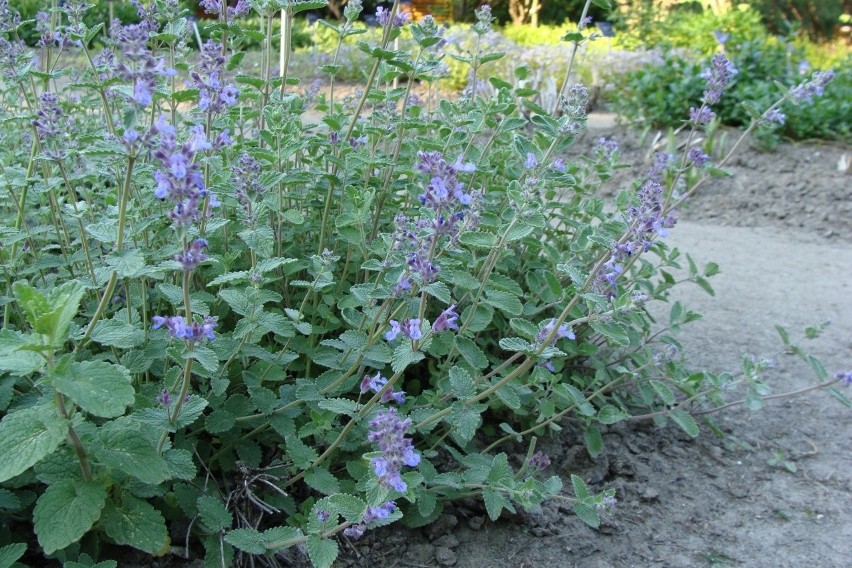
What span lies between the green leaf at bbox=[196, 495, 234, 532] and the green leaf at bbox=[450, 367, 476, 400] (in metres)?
0.58

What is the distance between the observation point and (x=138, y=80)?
4.30 ft

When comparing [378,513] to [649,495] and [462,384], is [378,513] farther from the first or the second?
[649,495]

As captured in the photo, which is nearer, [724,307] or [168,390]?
[168,390]

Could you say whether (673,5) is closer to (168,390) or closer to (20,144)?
(20,144)

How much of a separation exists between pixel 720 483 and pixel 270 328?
1.69 m

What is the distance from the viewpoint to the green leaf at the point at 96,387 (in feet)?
4.27

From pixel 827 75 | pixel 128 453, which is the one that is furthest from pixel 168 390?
pixel 827 75

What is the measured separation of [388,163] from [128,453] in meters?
1.16

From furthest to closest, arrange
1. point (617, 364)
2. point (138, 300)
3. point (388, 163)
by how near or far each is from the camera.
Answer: point (617, 364) → point (388, 163) → point (138, 300)

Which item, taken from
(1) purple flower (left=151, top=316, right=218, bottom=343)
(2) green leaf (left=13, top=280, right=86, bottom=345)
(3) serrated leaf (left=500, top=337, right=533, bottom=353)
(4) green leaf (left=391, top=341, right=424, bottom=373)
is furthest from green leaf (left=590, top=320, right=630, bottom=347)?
(2) green leaf (left=13, top=280, right=86, bottom=345)

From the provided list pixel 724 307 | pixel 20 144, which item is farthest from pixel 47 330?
pixel 724 307

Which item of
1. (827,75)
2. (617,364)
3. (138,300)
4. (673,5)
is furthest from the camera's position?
(673,5)

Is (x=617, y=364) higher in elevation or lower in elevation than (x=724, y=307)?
higher

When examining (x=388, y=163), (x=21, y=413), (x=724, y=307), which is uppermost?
(x=388, y=163)
